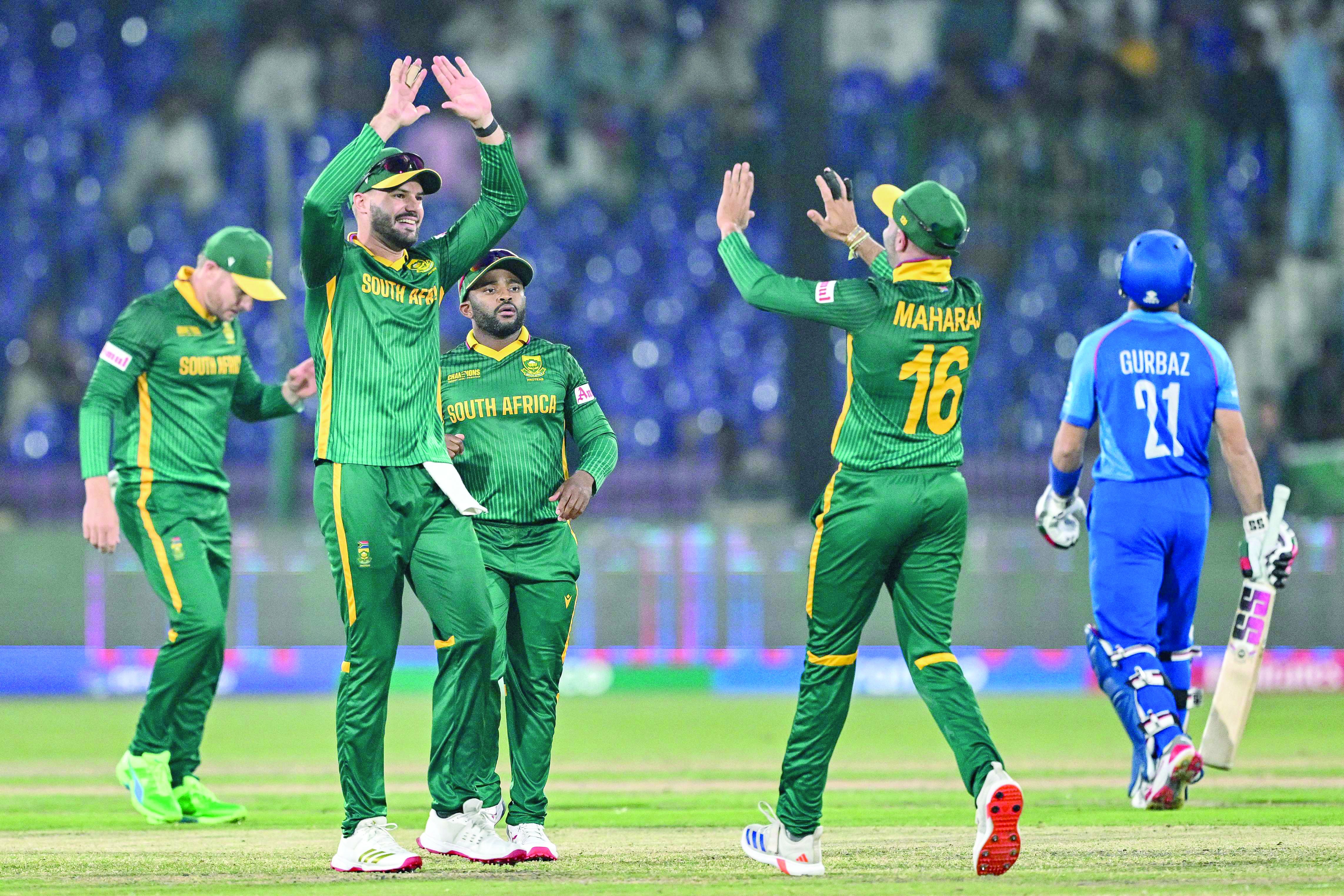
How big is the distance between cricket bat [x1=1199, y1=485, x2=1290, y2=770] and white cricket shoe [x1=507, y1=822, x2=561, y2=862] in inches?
117

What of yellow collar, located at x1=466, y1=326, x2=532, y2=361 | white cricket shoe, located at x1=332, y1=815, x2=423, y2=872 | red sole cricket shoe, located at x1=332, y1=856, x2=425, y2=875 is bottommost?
red sole cricket shoe, located at x1=332, y1=856, x2=425, y2=875

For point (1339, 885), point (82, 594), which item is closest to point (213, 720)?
point (82, 594)

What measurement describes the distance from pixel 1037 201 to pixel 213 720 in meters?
10.0

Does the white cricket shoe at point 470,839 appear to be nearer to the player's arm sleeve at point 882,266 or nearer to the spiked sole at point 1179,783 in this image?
the player's arm sleeve at point 882,266

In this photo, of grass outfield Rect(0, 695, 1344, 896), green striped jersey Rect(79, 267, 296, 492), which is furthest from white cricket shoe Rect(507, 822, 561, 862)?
green striped jersey Rect(79, 267, 296, 492)

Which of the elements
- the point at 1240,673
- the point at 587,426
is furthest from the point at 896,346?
the point at 1240,673

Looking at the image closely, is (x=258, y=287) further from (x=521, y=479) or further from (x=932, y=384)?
(x=932, y=384)

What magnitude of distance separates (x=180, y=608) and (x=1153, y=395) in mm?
4248

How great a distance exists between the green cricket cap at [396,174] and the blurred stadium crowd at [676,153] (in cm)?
1087

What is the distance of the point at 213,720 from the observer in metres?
13.1

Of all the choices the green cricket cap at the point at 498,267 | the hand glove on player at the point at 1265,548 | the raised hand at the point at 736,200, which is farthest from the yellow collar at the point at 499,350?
the hand glove on player at the point at 1265,548

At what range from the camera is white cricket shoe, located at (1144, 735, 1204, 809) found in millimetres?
7500

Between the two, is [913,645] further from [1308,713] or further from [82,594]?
[82,594]

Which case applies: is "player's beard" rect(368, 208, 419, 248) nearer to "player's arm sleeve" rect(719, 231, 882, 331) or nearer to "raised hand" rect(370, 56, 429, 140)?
"raised hand" rect(370, 56, 429, 140)
